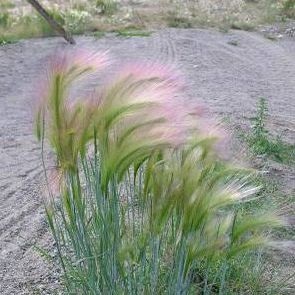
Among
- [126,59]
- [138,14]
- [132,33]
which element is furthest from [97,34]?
[126,59]

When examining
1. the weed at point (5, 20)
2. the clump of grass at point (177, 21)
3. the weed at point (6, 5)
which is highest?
the weed at point (5, 20)

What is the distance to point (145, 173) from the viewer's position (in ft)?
5.91

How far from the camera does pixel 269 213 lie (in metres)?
1.84

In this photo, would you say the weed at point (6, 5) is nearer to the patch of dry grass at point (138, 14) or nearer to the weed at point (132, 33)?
the patch of dry grass at point (138, 14)

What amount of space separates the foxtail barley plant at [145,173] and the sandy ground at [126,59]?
235mm

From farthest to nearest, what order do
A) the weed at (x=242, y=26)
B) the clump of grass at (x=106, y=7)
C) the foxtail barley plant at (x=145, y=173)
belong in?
the clump of grass at (x=106, y=7)
the weed at (x=242, y=26)
the foxtail barley plant at (x=145, y=173)

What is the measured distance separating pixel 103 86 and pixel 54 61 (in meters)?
0.15

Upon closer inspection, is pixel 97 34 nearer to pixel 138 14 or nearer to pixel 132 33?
pixel 132 33

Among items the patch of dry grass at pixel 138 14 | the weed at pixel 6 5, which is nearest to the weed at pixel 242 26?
the patch of dry grass at pixel 138 14

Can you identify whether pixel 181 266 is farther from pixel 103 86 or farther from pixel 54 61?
pixel 54 61

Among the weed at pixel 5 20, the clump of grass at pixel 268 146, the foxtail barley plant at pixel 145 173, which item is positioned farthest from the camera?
the weed at pixel 5 20

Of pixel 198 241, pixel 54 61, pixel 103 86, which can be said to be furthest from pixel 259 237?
pixel 54 61

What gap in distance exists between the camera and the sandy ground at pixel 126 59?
10.3 feet

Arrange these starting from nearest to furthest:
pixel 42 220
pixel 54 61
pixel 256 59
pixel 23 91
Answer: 1. pixel 54 61
2. pixel 42 220
3. pixel 23 91
4. pixel 256 59
